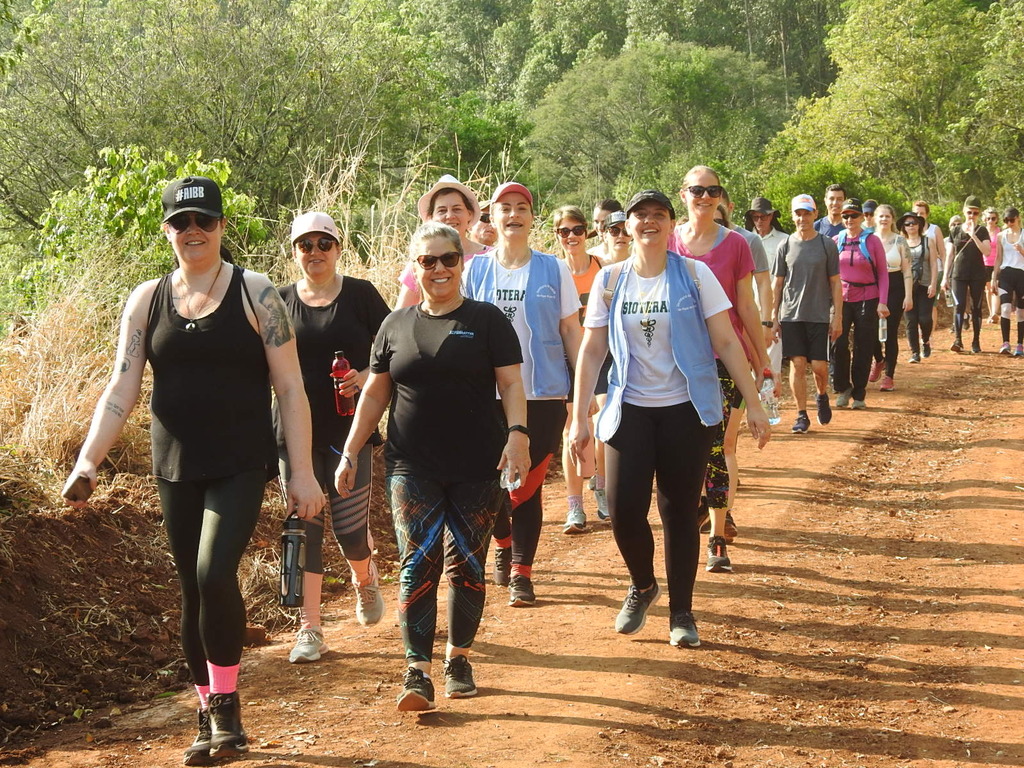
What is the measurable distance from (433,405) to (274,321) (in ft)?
2.69

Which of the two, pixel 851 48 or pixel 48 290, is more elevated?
pixel 851 48

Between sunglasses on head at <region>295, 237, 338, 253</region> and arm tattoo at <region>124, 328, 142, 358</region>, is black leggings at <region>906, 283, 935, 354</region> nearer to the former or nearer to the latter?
sunglasses on head at <region>295, 237, 338, 253</region>

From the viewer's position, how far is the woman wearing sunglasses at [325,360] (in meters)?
6.24

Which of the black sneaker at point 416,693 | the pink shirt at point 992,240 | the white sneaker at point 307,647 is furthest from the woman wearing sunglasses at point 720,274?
the pink shirt at point 992,240

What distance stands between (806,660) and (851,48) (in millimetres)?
52305

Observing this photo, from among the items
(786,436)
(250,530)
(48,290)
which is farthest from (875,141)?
(250,530)

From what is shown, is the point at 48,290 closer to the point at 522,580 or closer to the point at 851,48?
the point at 522,580

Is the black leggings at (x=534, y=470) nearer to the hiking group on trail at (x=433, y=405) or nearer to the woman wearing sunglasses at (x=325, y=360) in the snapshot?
the hiking group on trail at (x=433, y=405)

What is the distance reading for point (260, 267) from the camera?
41.7ft

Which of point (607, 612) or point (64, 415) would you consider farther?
point (64, 415)

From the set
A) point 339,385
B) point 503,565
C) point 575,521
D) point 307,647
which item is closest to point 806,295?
point 575,521

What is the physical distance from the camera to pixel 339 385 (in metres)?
6.16

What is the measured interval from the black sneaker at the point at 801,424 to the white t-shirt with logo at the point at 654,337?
682cm

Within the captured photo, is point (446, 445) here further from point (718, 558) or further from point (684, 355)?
point (718, 558)
